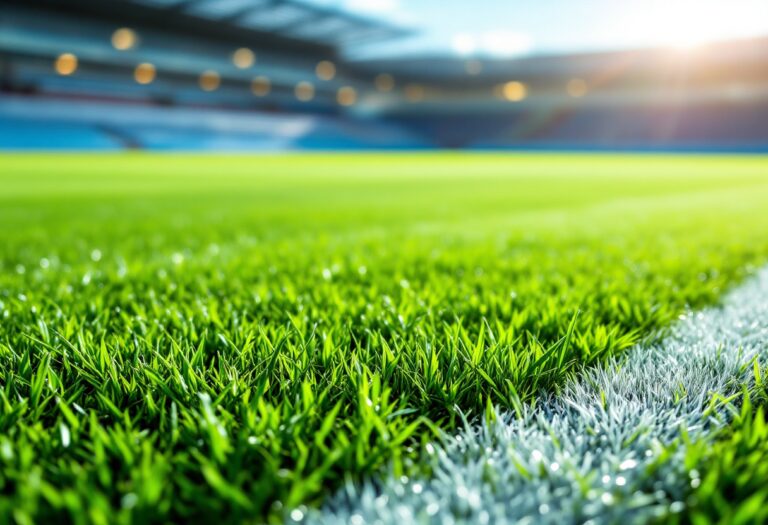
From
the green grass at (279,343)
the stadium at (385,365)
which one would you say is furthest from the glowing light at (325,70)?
the green grass at (279,343)

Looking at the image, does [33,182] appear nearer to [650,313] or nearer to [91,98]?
[650,313]

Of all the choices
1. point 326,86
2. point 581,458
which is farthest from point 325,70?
point 581,458

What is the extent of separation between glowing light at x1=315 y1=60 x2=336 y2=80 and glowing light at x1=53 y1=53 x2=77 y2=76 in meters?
17.9

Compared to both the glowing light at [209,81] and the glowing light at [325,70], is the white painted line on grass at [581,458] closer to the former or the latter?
the glowing light at [209,81]

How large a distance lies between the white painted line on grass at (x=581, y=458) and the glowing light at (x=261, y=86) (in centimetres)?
4995

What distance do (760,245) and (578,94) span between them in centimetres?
4934

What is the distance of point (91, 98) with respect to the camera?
38.0 meters

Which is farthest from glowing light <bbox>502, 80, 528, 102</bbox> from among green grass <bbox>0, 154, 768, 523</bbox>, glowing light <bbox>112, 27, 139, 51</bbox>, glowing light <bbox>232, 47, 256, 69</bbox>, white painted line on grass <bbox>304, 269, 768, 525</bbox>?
white painted line on grass <bbox>304, 269, 768, 525</bbox>

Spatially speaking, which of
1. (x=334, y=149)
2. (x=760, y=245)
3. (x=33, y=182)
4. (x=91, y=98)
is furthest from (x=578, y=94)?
(x=760, y=245)

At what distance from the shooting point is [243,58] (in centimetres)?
4556

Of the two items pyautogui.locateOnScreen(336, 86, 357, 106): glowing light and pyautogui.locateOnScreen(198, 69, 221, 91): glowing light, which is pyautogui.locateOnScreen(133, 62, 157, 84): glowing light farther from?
pyautogui.locateOnScreen(336, 86, 357, 106): glowing light

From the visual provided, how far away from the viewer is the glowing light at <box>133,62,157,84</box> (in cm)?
4179

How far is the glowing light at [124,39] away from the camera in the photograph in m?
38.8

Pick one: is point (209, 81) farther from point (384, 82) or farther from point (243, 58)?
point (384, 82)
